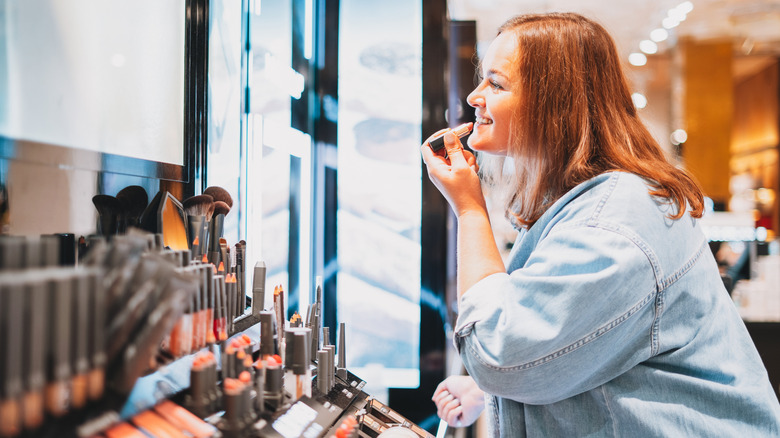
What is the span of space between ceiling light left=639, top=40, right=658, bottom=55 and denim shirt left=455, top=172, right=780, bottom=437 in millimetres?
6153

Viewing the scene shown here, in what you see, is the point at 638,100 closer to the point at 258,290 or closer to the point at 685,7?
the point at 258,290

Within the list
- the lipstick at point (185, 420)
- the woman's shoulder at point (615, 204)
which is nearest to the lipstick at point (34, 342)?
the lipstick at point (185, 420)

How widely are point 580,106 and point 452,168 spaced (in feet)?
0.84

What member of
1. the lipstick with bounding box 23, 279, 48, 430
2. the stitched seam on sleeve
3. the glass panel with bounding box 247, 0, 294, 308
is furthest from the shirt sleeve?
the glass panel with bounding box 247, 0, 294, 308

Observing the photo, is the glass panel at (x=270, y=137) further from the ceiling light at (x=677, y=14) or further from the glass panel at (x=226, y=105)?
the ceiling light at (x=677, y=14)

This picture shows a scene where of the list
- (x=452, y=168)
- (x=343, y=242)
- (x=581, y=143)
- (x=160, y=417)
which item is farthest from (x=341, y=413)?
(x=343, y=242)

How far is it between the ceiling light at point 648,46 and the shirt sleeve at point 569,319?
20.6 ft

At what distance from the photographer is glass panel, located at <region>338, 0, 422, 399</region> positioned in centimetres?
209

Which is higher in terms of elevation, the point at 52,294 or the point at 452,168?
the point at 452,168

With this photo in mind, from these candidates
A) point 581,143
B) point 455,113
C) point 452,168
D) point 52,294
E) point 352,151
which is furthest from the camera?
point 455,113

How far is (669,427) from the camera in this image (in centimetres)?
84

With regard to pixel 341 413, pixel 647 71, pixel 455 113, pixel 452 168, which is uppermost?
pixel 647 71

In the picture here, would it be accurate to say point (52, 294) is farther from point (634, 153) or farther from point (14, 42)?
point (634, 153)

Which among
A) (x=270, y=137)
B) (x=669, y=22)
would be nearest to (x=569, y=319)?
(x=270, y=137)
